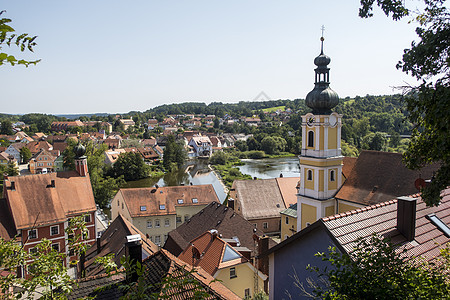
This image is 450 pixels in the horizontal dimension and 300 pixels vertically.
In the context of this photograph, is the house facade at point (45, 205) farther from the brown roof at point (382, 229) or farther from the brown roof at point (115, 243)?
the brown roof at point (382, 229)

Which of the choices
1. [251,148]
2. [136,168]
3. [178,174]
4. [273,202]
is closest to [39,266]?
[273,202]

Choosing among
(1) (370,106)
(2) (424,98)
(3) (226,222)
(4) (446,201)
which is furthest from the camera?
(1) (370,106)

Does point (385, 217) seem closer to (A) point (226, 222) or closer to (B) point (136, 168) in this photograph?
(A) point (226, 222)

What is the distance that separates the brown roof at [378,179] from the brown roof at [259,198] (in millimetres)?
6655

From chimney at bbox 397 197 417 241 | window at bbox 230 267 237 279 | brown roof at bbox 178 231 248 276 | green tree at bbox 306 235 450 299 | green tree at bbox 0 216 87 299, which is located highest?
green tree at bbox 0 216 87 299

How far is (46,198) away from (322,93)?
53.8 ft

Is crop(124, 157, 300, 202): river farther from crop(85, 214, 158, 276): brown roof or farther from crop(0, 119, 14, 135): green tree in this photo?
crop(0, 119, 14, 135): green tree

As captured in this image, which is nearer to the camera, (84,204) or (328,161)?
(328,161)

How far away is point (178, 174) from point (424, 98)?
2087 inches

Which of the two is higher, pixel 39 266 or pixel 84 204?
pixel 39 266

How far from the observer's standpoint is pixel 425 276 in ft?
12.1

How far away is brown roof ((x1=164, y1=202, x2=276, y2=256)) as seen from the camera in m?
16.6

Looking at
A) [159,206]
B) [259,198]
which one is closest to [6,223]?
[159,206]

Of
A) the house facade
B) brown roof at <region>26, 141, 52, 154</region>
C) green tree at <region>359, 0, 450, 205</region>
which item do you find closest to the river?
the house facade
